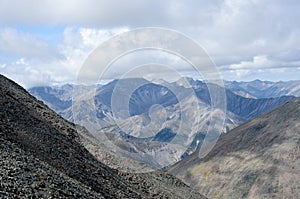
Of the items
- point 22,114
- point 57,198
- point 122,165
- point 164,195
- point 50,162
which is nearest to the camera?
point 57,198

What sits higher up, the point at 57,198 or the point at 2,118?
the point at 2,118

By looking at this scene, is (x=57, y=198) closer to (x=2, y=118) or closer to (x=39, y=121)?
(x=2, y=118)

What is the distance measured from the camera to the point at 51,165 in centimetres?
4856

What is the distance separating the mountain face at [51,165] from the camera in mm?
36344

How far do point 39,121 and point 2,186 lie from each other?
111ft

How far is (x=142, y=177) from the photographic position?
74938 millimetres

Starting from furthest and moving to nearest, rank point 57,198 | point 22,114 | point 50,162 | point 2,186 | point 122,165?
point 122,165 → point 22,114 → point 50,162 → point 57,198 → point 2,186

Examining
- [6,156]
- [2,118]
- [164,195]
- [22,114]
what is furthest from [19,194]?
[164,195]

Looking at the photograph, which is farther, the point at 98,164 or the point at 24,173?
the point at 98,164

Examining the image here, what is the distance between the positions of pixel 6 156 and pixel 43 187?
688cm

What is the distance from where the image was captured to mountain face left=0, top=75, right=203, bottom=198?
36344mm

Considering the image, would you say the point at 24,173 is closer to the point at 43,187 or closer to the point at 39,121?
the point at 43,187

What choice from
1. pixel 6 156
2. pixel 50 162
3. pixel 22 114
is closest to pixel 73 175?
pixel 50 162

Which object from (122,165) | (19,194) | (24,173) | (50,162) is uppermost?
(122,165)
